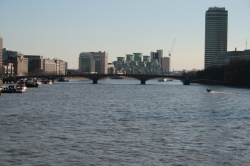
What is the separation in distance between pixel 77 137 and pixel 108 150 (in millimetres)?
4364

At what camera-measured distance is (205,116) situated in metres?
45.3

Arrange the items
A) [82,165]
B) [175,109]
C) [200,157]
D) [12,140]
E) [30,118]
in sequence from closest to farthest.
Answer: [82,165], [200,157], [12,140], [30,118], [175,109]

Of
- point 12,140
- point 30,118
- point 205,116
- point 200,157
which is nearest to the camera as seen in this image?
point 200,157

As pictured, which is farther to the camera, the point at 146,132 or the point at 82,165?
the point at 146,132

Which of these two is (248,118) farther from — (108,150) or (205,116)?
(108,150)

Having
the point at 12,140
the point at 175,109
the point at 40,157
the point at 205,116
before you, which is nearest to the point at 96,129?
Answer: the point at 12,140

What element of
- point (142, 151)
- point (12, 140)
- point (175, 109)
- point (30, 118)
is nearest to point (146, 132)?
point (142, 151)

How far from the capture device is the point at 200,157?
86.4ft

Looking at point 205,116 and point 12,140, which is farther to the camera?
point 205,116

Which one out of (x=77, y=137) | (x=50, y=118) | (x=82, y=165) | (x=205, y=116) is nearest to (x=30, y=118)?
(x=50, y=118)

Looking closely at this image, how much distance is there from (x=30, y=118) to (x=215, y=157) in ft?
64.8

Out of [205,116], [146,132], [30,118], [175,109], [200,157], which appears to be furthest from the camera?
[175,109]

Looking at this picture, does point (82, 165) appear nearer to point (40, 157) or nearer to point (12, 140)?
point (40, 157)

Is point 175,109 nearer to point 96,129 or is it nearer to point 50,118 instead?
point 50,118
